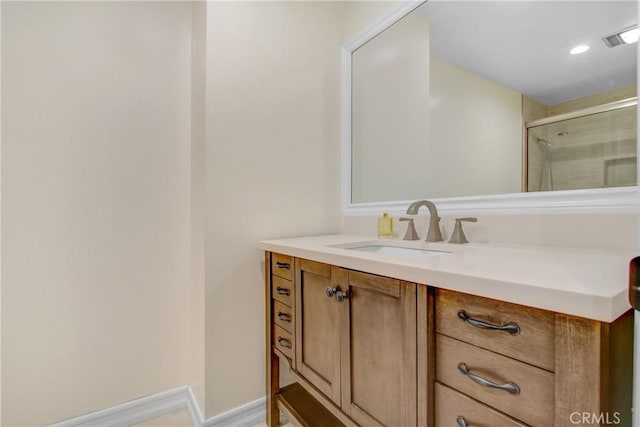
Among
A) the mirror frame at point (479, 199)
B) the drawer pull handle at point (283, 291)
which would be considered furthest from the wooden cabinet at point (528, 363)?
the drawer pull handle at point (283, 291)

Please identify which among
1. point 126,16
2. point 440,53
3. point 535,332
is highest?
point 126,16

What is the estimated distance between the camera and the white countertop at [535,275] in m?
0.46

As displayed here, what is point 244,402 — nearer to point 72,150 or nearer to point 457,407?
point 457,407

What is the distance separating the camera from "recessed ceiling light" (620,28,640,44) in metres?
0.85

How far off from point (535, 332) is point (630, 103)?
2.67ft

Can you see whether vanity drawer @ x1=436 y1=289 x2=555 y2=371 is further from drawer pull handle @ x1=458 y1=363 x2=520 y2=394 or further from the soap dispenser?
the soap dispenser

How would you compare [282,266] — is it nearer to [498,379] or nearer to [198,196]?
[198,196]

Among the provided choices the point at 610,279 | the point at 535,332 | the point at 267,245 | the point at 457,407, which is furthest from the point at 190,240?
the point at 610,279

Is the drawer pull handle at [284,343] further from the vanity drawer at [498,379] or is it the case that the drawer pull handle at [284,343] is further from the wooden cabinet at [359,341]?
the vanity drawer at [498,379]

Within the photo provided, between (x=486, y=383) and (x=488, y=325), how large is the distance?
122 mm

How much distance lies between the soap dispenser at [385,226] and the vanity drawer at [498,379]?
2.67 feet

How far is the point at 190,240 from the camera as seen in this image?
5.27 feet

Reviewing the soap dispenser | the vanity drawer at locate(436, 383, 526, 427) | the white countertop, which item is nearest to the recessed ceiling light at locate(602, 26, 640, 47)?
the white countertop

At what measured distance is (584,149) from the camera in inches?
37.3
